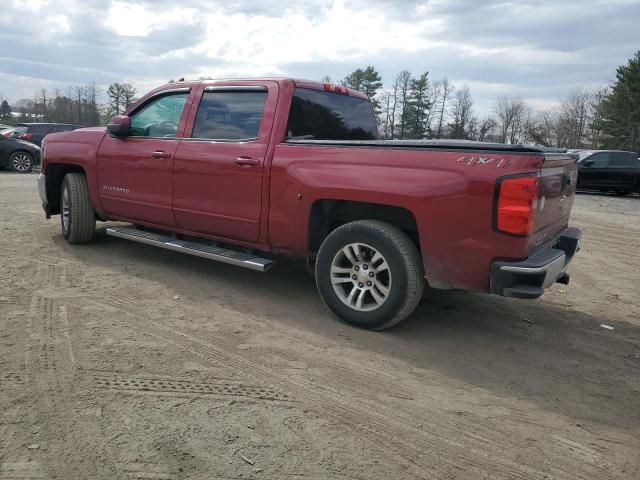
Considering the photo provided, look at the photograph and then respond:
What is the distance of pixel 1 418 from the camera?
2.49 m

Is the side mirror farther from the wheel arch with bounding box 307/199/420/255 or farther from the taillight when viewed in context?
the taillight

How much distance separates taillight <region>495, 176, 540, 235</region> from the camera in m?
3.11

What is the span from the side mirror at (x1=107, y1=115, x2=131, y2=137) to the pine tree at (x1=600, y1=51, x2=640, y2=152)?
5024 cm

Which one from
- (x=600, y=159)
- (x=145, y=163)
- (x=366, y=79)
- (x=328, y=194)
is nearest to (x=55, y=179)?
(x=145, y=163)

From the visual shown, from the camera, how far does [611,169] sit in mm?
16438

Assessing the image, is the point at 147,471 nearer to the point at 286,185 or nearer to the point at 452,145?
the point at 286,185

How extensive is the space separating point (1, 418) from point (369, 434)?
182 centimetres

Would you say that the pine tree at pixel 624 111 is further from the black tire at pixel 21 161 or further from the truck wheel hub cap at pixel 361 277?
the truck wheel hub cap at pixel 361 277

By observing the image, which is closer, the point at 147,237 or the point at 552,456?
the point at 552,456

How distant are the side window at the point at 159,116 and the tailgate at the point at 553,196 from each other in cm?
340

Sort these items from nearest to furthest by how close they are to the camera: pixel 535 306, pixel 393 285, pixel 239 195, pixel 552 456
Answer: pixel 552 456
pixel 393 285
pixel 239 195
pixel 535 306

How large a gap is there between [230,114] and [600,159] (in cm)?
1556

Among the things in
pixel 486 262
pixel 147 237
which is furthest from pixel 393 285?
pixel 147 237

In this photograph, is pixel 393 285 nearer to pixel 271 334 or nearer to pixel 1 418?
pixel 271 334
